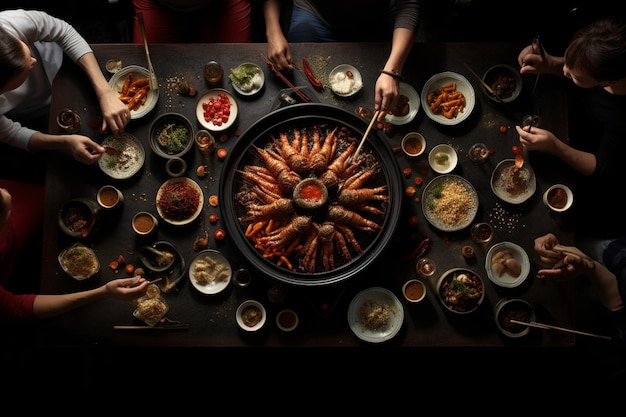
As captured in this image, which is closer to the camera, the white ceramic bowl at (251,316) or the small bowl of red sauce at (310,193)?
the small bowl of red sauce at (310,193)

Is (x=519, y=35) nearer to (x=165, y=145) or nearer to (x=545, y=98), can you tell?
(x=545, y=98)

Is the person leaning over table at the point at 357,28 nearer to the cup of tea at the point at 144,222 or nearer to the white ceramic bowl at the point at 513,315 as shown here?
the cup of tea at the point at 144,222

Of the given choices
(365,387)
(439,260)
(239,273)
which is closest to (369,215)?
(439,260)

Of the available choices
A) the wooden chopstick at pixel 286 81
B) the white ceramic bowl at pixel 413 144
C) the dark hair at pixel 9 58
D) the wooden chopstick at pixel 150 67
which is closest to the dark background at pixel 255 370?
the white ceramic bowl at pixel 413 144

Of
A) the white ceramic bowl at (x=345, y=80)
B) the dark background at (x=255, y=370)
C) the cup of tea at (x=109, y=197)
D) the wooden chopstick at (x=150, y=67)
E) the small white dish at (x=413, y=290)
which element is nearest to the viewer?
the small white dish at (x=413, y=290)

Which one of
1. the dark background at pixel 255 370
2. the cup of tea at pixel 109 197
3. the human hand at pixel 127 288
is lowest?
the dark background at pixel 255 370

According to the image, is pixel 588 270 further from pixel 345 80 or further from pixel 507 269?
pixel 345 80

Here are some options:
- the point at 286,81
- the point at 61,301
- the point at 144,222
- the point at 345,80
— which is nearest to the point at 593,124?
the point at 345,80
